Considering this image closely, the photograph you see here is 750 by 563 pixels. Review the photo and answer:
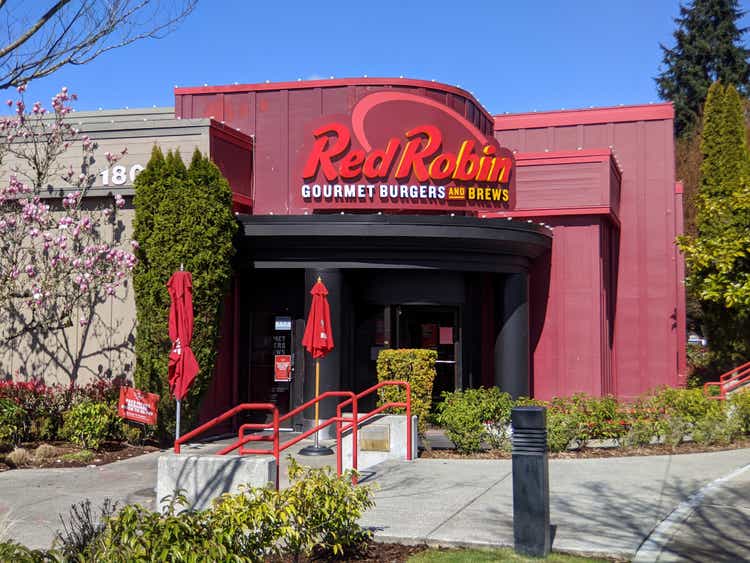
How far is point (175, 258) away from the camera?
15.3 meters

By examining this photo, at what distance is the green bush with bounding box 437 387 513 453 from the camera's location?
13.9m

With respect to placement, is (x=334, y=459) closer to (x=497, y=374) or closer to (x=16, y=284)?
(x=497, y=374)

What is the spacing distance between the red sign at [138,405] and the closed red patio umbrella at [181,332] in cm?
366

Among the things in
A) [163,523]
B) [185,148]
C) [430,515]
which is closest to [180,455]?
[430,515]

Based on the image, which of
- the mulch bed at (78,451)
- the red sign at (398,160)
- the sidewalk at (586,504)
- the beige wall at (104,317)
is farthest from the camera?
the red sign at (398,160)

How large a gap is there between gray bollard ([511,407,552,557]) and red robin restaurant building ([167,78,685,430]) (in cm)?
963

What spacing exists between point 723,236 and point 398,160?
36.6 ft

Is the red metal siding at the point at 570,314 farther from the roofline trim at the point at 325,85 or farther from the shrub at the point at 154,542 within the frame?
the shrub at the point at 154,542

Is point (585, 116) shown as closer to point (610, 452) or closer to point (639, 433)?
point (639, 433)

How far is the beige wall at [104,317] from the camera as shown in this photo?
658 inches

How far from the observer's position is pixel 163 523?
5996mm

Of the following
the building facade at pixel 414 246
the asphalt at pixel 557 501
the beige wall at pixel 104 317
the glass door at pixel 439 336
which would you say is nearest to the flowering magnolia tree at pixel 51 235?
the beige wall at pixel 104 317

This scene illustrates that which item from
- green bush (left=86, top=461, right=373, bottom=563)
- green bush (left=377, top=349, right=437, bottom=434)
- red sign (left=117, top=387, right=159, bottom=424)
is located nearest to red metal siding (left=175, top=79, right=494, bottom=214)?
green bush (left=377, top=349, right=437, bottom=434)

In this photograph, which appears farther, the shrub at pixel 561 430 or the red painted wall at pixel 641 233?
the red painted wall at pixel 641 233
